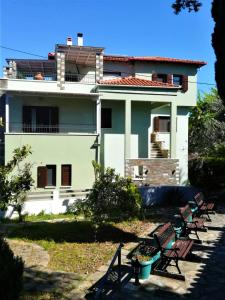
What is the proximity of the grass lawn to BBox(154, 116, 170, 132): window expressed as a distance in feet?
39.9

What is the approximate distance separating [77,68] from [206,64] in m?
10.1

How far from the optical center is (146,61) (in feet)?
92.3

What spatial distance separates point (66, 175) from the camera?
73.7 ft

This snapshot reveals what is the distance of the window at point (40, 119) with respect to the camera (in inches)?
910

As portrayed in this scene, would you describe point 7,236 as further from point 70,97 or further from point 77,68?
point 77,68

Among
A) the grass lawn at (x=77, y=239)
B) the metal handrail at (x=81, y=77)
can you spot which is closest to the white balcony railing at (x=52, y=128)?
the metal handrail at (x=81, y=77)

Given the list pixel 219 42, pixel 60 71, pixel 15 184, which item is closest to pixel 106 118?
pixel 60 71

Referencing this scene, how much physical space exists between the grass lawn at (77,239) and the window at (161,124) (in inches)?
479

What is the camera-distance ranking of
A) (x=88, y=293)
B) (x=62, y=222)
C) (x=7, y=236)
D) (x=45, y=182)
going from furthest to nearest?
(x=45, y=182) → (x=62, y=222) → (x=7, y=236) → (x=88, y=293)

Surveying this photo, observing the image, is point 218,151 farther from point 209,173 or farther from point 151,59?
point 151,59

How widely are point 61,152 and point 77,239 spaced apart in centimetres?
988

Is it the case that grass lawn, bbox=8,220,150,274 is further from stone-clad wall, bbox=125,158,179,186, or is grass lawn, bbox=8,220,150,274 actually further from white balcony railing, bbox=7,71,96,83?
white balcony railing, bbox=7,71,96,83

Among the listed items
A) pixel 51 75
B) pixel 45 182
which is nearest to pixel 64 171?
pixel 45 182

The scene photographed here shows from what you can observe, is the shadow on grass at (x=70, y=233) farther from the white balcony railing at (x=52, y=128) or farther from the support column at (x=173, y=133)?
the support column at (x=173, y=133)
